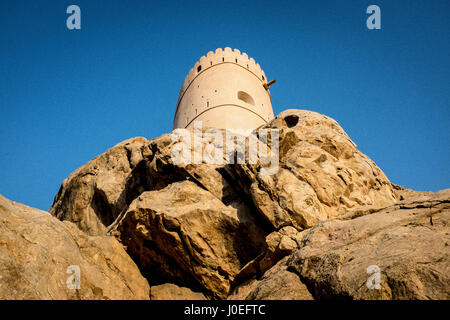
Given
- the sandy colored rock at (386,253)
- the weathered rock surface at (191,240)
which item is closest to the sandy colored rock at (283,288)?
the sandy colored rock at (386,253)

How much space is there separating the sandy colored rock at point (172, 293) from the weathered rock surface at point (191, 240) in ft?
0.67

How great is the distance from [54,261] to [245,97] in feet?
48.7

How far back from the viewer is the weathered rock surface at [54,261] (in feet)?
20.1

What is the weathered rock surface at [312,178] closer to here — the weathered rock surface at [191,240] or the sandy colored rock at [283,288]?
the weathered rock surface at [191,240]

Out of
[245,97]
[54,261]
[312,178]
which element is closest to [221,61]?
[245,97]

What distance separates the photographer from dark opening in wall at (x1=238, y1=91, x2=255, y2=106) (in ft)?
64.7

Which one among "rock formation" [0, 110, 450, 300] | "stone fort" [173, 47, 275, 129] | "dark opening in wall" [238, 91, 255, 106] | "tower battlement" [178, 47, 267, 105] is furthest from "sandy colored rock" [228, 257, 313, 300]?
"tower battlement" [178, 47, 267, 105]

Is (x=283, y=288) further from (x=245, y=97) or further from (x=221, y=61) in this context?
(x=221, y=61)

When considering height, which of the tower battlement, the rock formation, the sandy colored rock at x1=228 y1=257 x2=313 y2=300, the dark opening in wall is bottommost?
the sandy colored rock at x1=228 y1=257 x2=313 y2=300

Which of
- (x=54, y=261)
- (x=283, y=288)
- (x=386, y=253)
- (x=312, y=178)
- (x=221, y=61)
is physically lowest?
(x=283, y=288)

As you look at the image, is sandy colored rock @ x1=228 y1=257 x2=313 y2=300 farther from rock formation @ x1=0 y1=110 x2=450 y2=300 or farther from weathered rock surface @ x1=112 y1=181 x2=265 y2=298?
weathered rock surface @ x1=112 y1=181 x2=265 y2=298

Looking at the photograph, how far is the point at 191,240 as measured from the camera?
9250 millimetres

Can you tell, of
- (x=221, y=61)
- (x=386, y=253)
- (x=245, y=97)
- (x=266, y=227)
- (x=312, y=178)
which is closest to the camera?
(x=386, y=253)

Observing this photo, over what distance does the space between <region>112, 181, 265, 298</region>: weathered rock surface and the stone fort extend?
7.66 m
